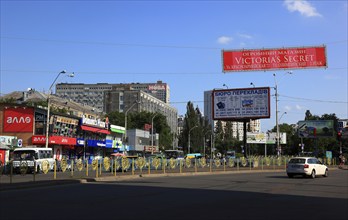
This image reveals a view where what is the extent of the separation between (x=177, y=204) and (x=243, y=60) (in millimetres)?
17072

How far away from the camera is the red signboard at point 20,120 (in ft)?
179

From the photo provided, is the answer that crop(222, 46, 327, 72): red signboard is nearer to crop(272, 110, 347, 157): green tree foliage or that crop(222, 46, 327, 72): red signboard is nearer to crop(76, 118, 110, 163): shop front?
crop(76, 118, 110, 163): shop front

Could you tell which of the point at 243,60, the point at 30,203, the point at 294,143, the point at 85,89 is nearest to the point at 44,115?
the point at 243,60

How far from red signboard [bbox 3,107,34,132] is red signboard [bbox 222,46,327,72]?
34883 millimetres

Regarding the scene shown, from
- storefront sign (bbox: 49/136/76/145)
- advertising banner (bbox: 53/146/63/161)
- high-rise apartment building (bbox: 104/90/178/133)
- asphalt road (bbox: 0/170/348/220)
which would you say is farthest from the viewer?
high-rise apartment building (bbox: 104/90/178/133)

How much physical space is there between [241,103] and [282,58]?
2469 cm

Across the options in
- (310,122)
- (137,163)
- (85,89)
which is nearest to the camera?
(137,163)

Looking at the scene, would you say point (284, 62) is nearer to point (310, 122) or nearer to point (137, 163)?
point (137, 163)

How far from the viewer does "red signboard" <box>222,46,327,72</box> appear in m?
27.9

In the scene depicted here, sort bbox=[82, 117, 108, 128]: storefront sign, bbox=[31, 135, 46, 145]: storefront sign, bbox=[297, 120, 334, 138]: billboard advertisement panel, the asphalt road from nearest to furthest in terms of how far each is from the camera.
A: the asphalt road
bbox=[31, 135, 46, 145]: storefront sign
bbox=[82, 117, 108, 128]: storefront sign
bbox=[297, 120, 334, 138]: billboard advertisement panel

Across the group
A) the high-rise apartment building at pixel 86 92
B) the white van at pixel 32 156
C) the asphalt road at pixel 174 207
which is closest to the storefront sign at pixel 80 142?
the white van at pixel 32 156

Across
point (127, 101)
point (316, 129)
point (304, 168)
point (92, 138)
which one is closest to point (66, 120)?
point (92, 138)

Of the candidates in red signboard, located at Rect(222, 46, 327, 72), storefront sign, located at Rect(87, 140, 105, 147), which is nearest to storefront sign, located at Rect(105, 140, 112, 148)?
storefront sign, located at Rect(87, 140, 105, 147)

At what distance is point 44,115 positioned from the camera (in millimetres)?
55500
